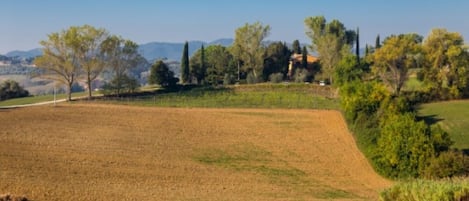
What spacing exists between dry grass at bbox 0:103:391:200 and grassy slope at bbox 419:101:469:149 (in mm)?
9049

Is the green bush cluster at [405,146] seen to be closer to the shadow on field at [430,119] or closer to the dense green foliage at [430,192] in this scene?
the shadow on field at [430,119]

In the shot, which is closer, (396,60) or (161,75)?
(396,60)

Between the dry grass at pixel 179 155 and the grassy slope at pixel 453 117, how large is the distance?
905 cm

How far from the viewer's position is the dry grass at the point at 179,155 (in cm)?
3077

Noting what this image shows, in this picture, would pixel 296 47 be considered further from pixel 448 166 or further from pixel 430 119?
pixel 448 166

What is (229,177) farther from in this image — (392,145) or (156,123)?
(156,123)

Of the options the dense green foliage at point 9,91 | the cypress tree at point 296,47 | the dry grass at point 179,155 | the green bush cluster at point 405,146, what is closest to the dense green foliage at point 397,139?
the green bush cluster at point 405,146

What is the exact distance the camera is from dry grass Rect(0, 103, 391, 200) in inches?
1211

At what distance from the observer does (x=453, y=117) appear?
185 feet

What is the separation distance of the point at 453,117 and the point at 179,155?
30244mm

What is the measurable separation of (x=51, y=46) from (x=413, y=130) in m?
49.0

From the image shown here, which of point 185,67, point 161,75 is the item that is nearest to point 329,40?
point 185,67

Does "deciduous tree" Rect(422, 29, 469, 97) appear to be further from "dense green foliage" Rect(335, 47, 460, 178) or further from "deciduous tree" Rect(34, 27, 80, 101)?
"deciduous tree" Rect(34, 27, 80, 101)

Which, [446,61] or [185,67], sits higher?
[185,67]
